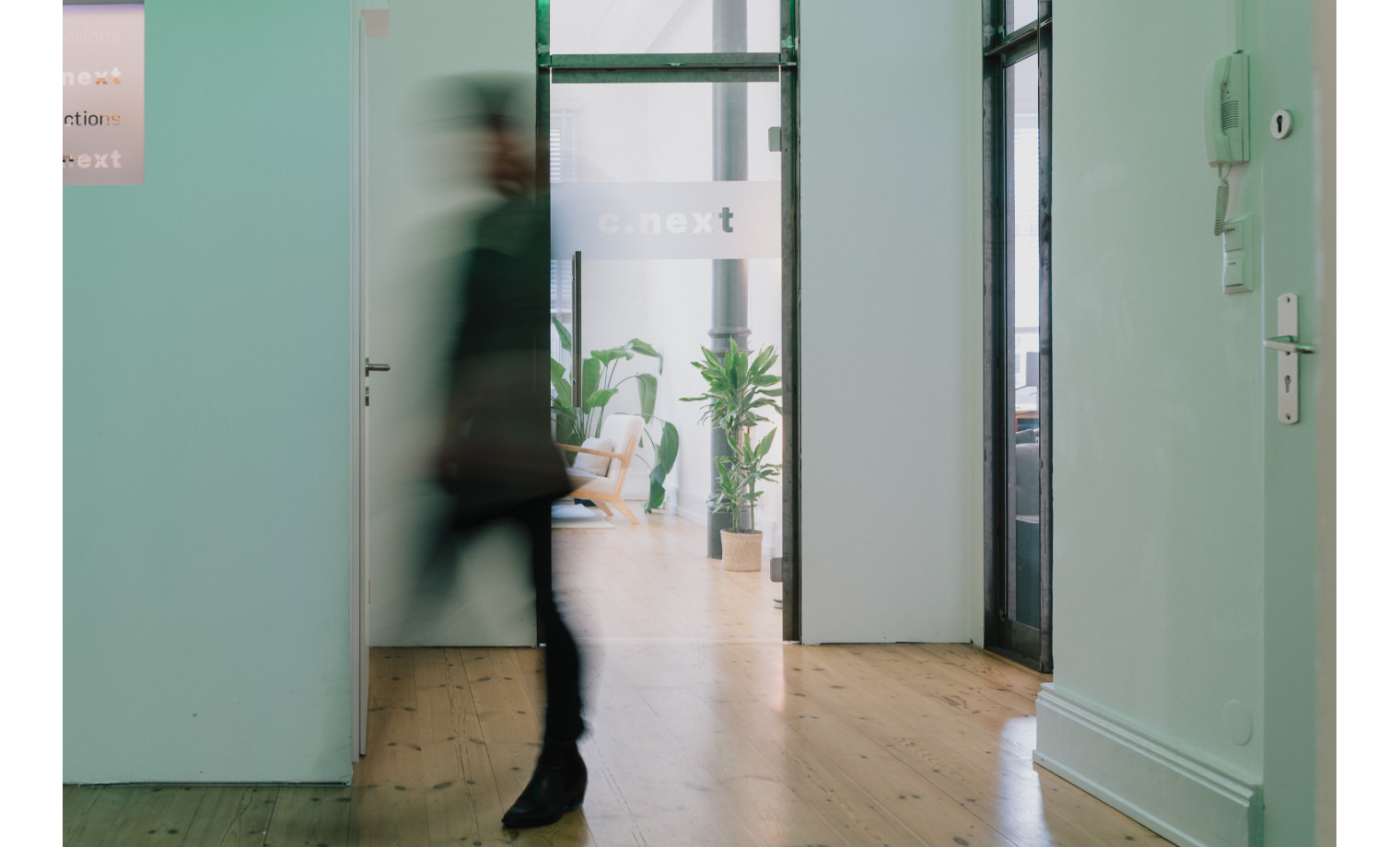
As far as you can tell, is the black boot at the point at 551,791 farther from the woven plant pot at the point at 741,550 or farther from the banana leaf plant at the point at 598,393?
the woven plant pot at the point at 741,550

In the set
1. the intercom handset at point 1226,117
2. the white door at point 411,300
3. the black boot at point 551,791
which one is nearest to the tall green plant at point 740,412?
the white door at point 411,300

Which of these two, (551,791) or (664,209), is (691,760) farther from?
(664,209)

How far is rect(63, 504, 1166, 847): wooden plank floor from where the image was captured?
2146 mm

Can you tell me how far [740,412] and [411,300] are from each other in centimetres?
150

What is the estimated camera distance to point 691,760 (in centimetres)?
261

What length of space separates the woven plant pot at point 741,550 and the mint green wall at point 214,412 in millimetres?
2388

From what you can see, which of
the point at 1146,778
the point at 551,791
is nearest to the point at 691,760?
the point at 551,791

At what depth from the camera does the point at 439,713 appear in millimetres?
3045

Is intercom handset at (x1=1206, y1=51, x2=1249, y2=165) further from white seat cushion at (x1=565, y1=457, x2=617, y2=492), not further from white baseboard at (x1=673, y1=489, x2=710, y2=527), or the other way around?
white baseboard at (x1=673, y1=489, x2=710, y2=527)

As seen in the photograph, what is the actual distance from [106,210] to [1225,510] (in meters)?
2.78

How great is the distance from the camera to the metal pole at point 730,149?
4.08m

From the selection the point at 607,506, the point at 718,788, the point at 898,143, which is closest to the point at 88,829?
the point at 718,788

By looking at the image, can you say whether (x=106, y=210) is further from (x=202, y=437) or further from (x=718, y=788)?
(x=718, y=788)

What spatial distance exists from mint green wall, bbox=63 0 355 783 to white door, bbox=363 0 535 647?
1.44 metres
